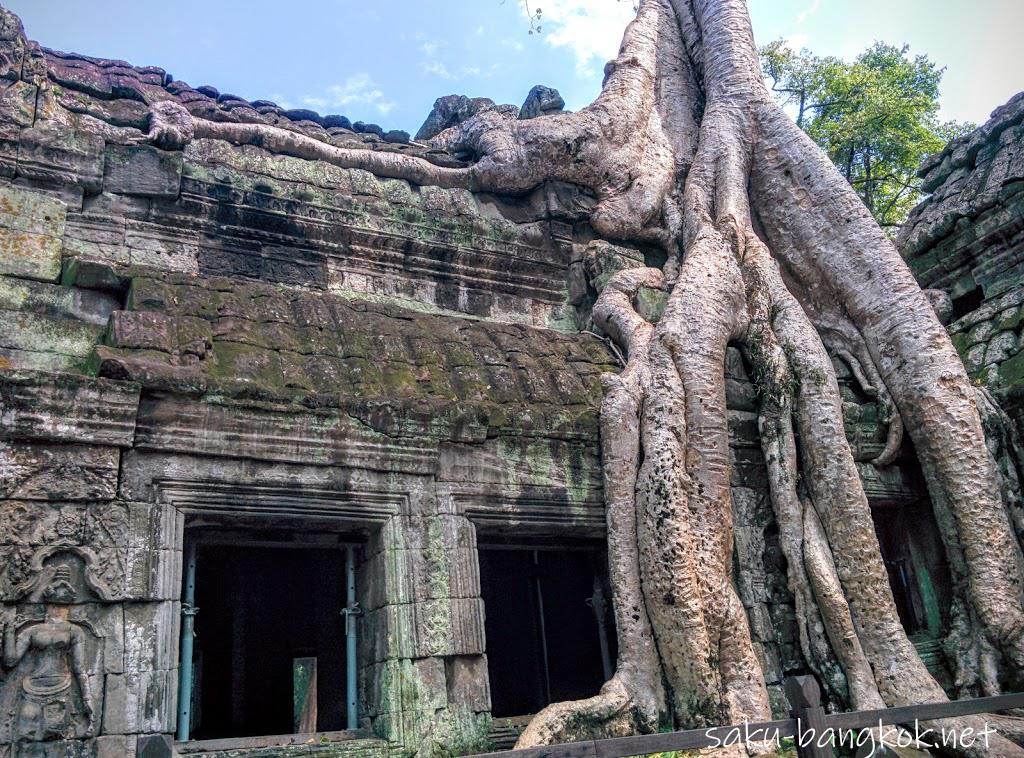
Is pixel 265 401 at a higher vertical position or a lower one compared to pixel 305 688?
higher

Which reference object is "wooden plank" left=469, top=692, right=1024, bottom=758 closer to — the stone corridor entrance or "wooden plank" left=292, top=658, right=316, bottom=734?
"wooden plank" left=292, top=658, right=316, bottom=734

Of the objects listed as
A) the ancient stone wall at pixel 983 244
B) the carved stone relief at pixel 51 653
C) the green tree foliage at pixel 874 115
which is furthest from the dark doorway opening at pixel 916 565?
the green tree foliage at pixel 874 115

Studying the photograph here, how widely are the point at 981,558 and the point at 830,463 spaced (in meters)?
1.01

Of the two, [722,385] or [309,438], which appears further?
[722,385]

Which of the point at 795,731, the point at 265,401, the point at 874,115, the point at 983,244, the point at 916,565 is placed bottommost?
the point at 795,731

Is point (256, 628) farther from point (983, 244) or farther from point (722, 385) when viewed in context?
point (983, 244)

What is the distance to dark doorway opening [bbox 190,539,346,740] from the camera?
629cm

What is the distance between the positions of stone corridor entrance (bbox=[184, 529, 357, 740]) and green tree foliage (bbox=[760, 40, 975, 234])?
10930 mm

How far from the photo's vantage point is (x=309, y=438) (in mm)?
4043

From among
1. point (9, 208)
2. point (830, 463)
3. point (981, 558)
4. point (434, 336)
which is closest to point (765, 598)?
point (830, 463)

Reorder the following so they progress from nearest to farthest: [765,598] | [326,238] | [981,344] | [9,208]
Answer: [9,208] → [765,598] → [326,238] → [981,344]

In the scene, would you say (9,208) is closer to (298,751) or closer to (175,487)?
(175,487)

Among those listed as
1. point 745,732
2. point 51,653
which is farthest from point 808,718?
point 51,653

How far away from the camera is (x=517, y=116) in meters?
6.94
